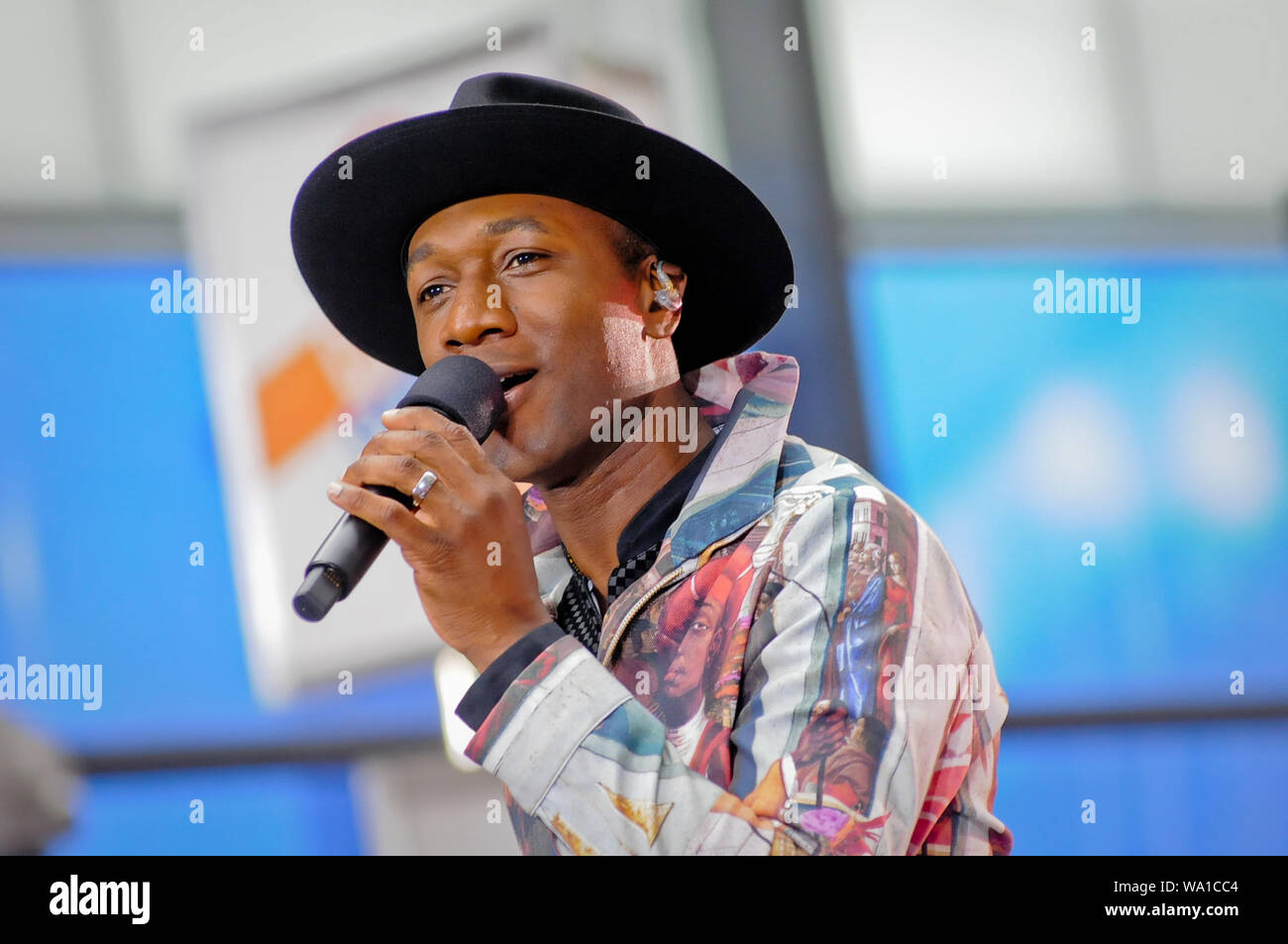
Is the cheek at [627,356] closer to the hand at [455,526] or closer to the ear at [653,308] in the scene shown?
the ear at [653,308]

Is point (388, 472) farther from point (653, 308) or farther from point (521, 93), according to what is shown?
point (521, 93)

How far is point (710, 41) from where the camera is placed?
2543 millimetres

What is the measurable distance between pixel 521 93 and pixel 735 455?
0.61 metres

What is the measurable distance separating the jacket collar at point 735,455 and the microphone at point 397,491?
28cm

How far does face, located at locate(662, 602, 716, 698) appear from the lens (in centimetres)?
150

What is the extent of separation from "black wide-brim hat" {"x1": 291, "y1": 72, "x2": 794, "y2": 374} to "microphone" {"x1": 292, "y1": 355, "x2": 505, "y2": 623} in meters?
Answer: 0.35

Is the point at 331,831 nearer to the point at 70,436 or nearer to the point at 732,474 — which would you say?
the point at 70,436

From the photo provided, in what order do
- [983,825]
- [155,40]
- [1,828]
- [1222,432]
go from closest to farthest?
[983,825]
[1,828]
[1222,432]
[155,40]

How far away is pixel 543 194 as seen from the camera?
1777mm

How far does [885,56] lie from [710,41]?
347 mm

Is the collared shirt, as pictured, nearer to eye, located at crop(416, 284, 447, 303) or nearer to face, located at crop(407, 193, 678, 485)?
face, located at crop(407, 193, 678, 485)

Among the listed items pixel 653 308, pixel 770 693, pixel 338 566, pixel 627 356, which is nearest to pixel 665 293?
pixel 653 308

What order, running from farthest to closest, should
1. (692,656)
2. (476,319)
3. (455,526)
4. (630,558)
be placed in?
(630,558), (476,319), (692,656), (455,526)
